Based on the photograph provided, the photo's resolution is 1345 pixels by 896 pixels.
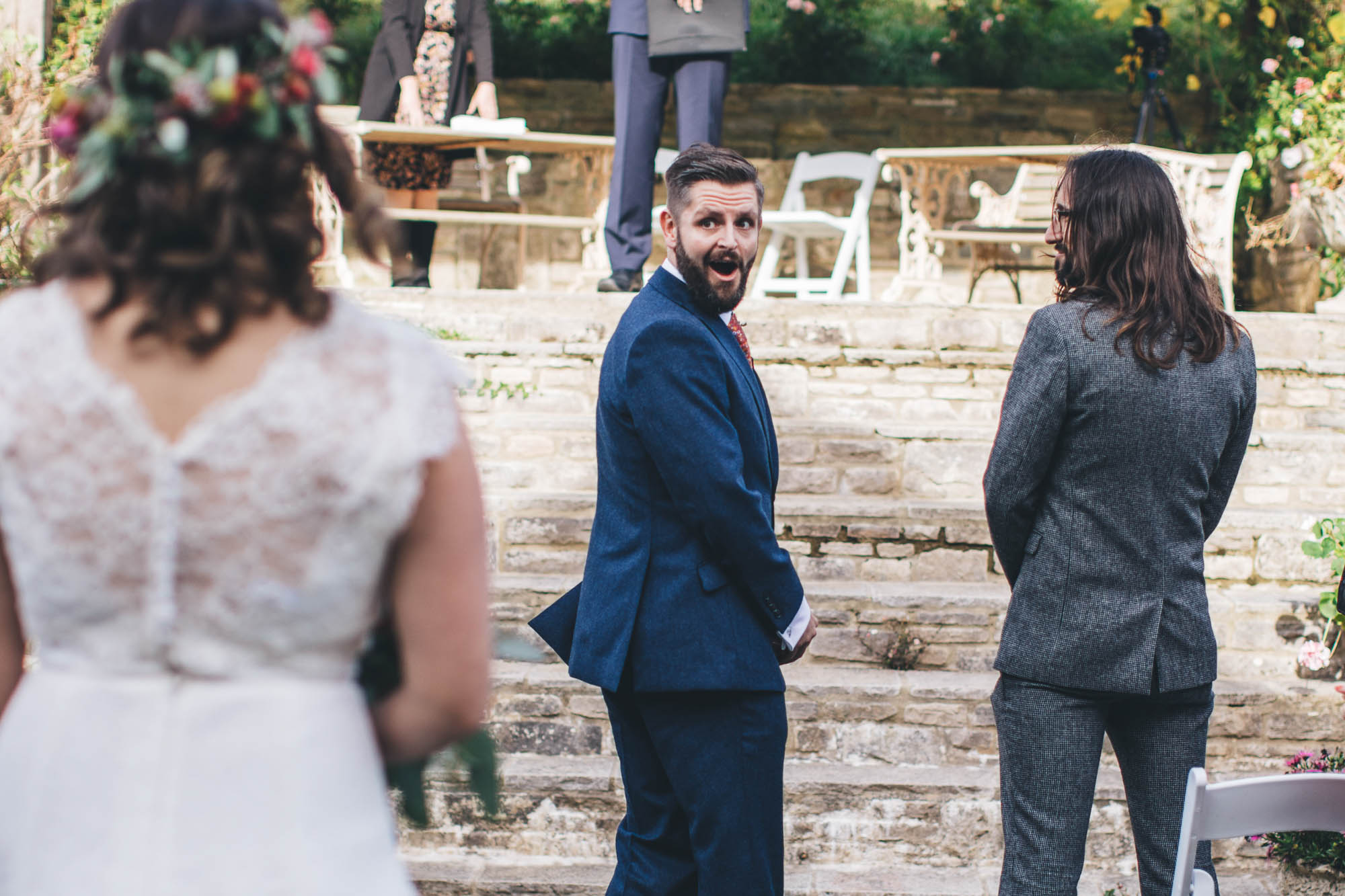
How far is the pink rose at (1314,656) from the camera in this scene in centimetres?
356

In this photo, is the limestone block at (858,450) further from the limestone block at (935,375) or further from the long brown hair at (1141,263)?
the long brown hair at (1141,263)

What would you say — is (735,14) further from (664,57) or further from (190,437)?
(190,437)

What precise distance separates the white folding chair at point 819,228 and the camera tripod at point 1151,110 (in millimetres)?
1641

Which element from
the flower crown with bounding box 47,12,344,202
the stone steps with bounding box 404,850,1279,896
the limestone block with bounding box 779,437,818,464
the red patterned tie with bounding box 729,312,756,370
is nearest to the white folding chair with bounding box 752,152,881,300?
the limestone block with bounding box 779,437,818,464

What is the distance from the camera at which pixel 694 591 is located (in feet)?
6.59

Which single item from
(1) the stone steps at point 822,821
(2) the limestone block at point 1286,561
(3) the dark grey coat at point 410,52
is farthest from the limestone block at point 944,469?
(3) the dark grey coat at point 410,52

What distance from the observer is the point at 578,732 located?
347 centimetres

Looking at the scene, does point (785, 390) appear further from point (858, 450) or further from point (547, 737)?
point (547, 737)

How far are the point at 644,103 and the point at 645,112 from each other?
0.12ft

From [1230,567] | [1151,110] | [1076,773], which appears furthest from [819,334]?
[1151,110]

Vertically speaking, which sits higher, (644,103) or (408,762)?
(644,103)

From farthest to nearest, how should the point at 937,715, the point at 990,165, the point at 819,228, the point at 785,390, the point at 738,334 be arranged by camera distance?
the point at 819,228, the point at 990,165, the point at 785,390, the point at 937,715, the point at 738,334

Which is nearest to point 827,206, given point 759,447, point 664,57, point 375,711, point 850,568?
point 664,57

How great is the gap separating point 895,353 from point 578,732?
2.22 meters
